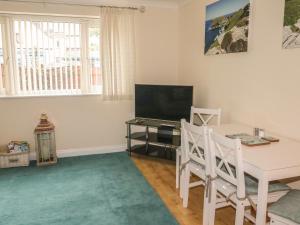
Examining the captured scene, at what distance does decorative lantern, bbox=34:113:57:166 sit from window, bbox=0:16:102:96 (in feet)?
1.72

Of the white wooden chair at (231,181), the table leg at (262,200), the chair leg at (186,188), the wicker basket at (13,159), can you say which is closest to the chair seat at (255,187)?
the white wooden chair at (231,181)

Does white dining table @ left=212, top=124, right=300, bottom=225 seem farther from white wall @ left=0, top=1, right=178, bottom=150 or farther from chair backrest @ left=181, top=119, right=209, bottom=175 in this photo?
white wall @ left=0, top=1, right=178, bottom=150

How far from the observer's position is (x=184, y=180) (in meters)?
2.87

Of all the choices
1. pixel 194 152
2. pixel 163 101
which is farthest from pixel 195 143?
pixel 163 101

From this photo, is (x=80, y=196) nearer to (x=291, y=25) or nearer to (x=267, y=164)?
(x=267, y=164)

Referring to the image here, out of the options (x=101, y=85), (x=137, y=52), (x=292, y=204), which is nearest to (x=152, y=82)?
(x=137, y=52)

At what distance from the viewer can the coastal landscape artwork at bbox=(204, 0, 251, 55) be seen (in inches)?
118

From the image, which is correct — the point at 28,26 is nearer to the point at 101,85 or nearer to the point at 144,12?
the point at 101,85

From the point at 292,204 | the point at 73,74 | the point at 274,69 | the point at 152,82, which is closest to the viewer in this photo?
the point at 292,204

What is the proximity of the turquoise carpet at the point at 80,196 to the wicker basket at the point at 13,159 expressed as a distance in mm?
121

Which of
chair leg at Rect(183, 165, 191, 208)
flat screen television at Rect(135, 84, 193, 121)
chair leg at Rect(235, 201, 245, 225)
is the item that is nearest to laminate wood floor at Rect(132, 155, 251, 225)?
chair leg at Rect(183, 165, 191, 208)

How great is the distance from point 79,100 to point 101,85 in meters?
0.42

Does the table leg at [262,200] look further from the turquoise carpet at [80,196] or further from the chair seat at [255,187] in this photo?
the turquoise carpet at [80,196]

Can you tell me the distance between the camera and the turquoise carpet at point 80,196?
2623 millimetres
